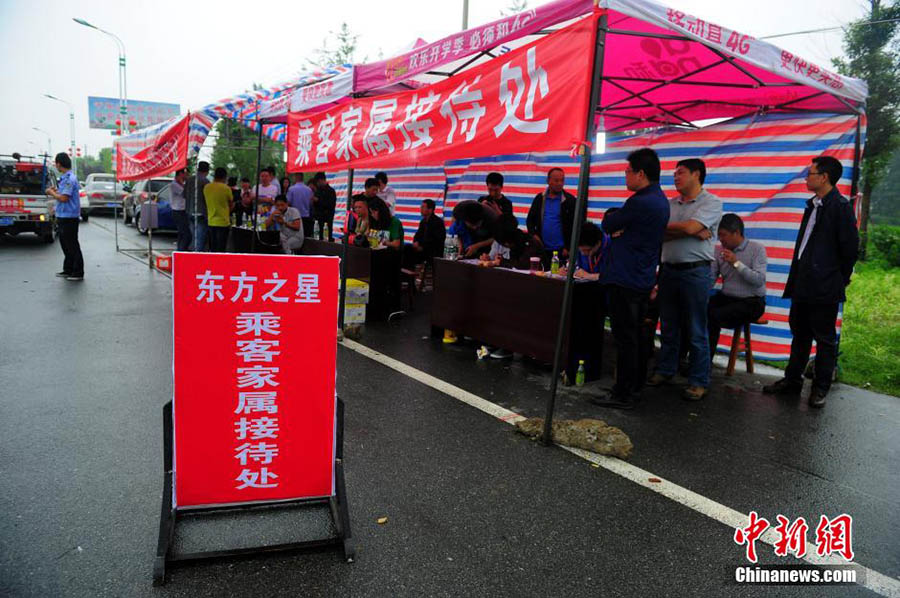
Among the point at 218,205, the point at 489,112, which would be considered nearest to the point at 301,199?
the point at 218,205

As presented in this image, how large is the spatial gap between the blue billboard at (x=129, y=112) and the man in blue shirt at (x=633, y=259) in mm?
54612

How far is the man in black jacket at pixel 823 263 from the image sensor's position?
4938mm

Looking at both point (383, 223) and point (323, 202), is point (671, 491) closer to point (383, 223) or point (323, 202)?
point (383, 223)

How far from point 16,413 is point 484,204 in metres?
5.09

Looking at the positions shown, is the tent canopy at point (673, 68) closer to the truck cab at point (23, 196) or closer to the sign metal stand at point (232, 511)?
the sign metal stand at point (232, 511)

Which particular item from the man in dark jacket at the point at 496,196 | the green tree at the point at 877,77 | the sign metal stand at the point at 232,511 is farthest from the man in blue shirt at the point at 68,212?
the green tree at the point at 877,77

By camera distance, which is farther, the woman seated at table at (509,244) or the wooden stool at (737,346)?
the woman seated at table at (509,244)

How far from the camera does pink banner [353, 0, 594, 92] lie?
407 cm

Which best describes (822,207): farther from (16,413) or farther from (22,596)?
(16,413)

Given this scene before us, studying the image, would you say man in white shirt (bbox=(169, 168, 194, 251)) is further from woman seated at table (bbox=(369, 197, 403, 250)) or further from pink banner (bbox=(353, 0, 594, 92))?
pink banner (bbox=(353, 0, 594, 92))

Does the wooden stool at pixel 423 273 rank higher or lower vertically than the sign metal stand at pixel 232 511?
higher

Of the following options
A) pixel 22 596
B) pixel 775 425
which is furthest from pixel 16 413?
pixel 775 425

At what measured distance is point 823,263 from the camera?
16.5 feet

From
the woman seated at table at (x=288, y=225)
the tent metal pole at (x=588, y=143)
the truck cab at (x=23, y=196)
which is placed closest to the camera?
the tent metal pole at (x=588, y=143)
